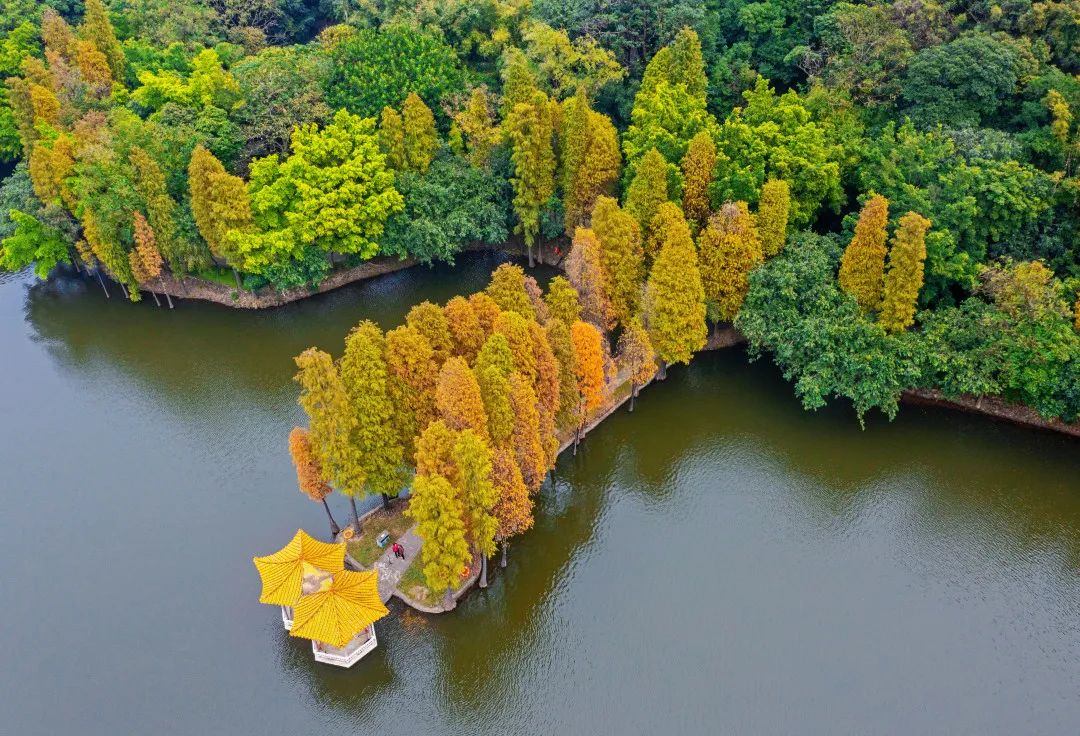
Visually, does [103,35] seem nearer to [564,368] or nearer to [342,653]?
[564,368]

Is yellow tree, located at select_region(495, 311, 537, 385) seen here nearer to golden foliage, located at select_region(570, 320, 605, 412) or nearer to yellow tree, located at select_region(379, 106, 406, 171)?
golden foliage, located at select_region(570, 320, 605, 412)

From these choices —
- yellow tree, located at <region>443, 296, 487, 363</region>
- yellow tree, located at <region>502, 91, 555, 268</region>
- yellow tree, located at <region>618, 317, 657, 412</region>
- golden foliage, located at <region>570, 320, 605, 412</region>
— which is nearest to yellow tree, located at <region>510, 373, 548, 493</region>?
yellow tree, located at <region>443, 296, 487, 363</region>

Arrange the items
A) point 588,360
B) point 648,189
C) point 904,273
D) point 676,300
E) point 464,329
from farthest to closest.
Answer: point 648,189 → point 676,300 → point 904,273 → point 588,360 → point 464,329

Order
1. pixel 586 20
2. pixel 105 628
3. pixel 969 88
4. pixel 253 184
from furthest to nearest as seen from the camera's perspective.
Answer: pixel 586 20, pixel 253 184, pixel 969 88, pixel 105 628

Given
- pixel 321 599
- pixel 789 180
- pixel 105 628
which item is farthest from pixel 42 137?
pixel 789 180

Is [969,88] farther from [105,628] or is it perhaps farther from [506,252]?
[105,628]

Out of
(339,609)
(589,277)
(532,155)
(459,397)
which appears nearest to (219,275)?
(532,155)
